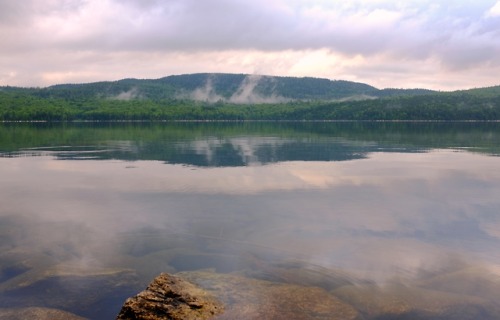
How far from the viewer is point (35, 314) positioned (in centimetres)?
1566

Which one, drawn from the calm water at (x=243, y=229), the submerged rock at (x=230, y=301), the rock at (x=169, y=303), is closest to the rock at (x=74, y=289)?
the calm water at (x=243, y=229)

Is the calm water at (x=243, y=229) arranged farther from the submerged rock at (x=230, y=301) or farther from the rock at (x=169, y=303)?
the rock at (x=169, y=303)

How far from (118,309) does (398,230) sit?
17305 millimetres

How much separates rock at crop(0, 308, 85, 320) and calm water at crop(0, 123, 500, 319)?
416 millimetres

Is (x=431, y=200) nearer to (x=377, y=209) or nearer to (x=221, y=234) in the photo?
(x=377, y=209)

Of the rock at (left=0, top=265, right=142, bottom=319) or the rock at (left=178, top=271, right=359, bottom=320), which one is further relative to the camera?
the rock at (left=0, top=265, right=142, bottom=319)

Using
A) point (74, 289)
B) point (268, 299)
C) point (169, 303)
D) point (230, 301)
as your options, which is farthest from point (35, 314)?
point (268, 299)

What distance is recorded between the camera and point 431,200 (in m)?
35.4

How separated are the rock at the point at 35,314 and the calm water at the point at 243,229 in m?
0.42

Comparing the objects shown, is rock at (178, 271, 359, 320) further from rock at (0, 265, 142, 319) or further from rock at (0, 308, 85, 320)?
rock at (0, 308, 85, 320)

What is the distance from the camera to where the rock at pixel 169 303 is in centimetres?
1445

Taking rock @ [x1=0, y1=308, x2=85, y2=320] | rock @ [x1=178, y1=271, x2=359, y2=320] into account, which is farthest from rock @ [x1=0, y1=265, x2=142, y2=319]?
rock @ [x1=178, y1=271, x2=359, y2=320]

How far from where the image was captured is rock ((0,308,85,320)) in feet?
50.8

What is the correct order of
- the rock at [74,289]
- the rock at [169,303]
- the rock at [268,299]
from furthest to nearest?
1. the rock at [74,289]
2. the rock at [268,299]
3. the rock at [169,303]
